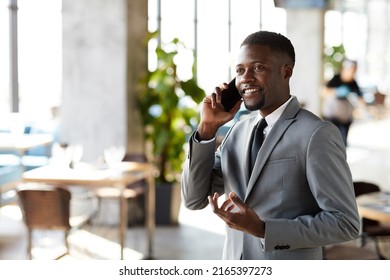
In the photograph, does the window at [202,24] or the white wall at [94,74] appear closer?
the white wall at [94,74]

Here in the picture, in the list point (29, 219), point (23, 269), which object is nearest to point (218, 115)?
point (23, 269)

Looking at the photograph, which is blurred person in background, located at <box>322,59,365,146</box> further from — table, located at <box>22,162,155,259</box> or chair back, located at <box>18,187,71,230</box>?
chair back, located at <box>18,187,71,230</box>

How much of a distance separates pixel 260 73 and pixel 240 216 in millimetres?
331

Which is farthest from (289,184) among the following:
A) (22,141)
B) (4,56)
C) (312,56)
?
(312,56)

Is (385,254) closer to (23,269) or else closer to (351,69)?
(351,69)

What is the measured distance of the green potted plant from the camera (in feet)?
20.2

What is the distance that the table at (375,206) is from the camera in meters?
3.75

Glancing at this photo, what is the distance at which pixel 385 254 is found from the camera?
5.49 m

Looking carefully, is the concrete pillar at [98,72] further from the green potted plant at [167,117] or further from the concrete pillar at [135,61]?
the green potted plant at [167,117]

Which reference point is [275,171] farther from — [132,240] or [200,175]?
[132,240]

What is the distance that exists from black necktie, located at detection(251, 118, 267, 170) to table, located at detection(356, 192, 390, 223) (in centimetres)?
227

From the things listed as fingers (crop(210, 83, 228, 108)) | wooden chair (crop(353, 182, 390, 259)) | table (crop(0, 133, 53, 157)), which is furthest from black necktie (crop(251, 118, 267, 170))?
table (crop(0, 133, 53, 157))

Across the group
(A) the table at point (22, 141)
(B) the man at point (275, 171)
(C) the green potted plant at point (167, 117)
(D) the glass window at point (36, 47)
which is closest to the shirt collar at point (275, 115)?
(B) the man at point (275, 171)

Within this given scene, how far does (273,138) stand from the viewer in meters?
1.59
